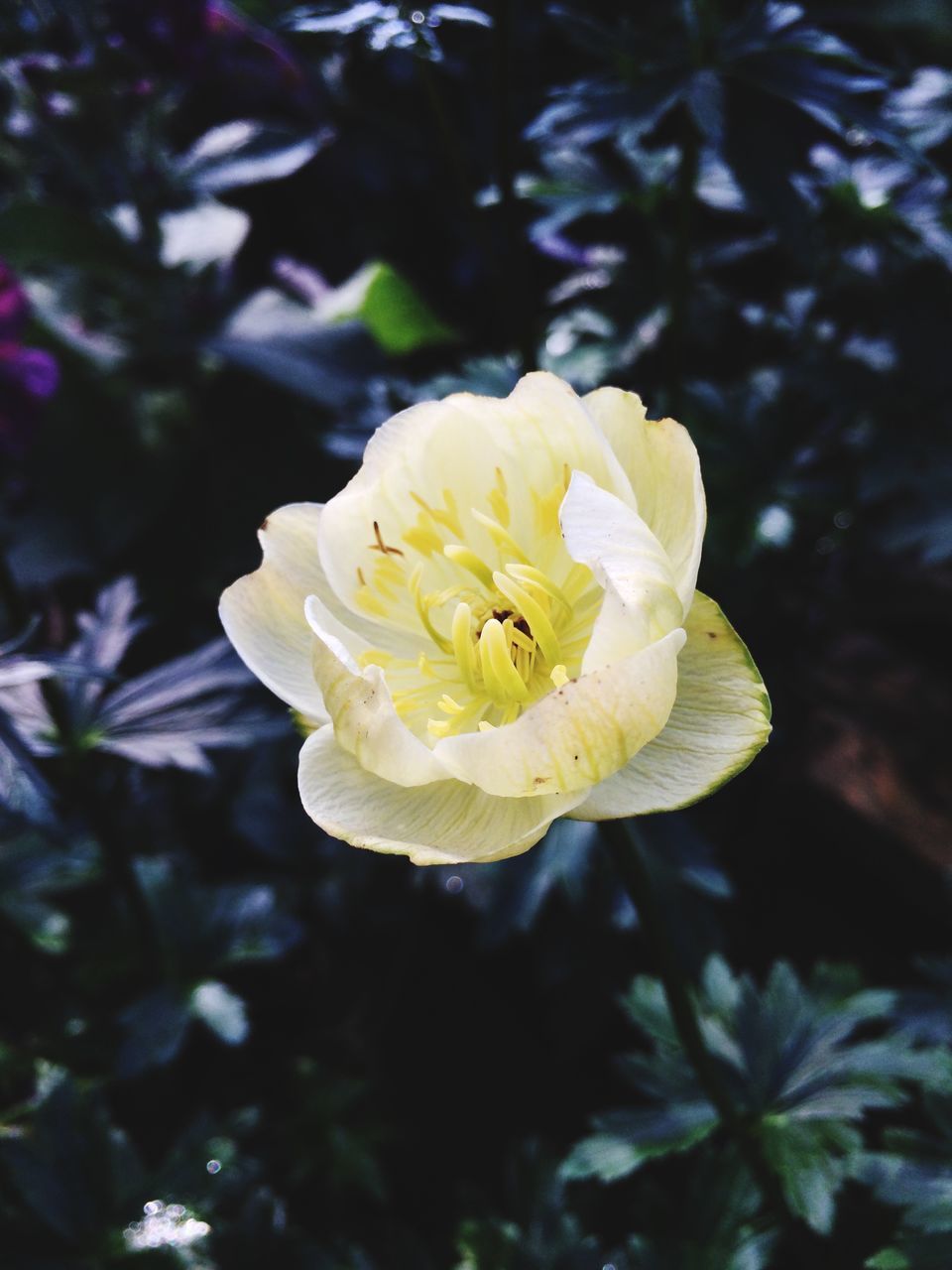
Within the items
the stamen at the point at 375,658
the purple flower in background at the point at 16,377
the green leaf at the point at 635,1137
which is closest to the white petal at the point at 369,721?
the stamen at the point at 375,658

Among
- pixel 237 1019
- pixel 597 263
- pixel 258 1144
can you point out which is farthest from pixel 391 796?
pixel 597 263

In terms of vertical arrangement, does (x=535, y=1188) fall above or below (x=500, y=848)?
below

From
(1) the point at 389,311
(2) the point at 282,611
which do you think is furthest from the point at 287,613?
(1) the point at 389,311

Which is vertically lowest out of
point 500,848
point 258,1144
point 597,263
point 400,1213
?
point 400,1213

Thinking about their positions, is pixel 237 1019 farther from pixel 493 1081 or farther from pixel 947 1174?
pixel 947 1174

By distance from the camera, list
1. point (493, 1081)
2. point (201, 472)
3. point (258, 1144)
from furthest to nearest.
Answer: point (201, 472) → point (493, 1081) → point (258, 1144)

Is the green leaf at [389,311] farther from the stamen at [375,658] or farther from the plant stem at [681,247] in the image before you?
the stamen at [375,658]

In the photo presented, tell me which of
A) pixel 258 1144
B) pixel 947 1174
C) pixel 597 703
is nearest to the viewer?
pixel 597 703
